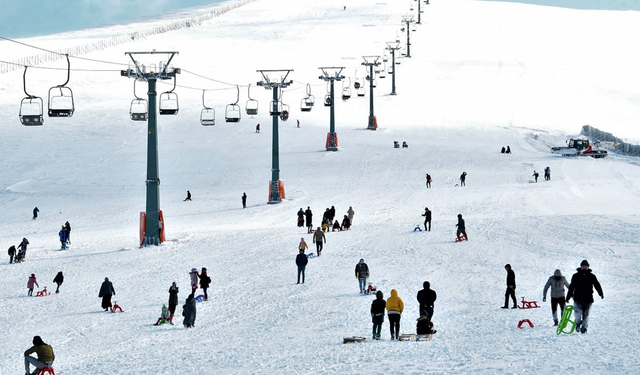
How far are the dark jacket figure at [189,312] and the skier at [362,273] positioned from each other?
3791mm

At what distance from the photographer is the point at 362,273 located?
18.5m

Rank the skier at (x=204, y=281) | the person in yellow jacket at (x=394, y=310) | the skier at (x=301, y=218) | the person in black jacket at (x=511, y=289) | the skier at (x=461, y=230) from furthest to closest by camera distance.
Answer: the skier at (x=301, y=218) → the skier at (x=461, y=230) → the skier at (x=204, y=281) → the person in black jacket at (x=511, y=289) → the person in yellow jacket at (x=394, y=310)

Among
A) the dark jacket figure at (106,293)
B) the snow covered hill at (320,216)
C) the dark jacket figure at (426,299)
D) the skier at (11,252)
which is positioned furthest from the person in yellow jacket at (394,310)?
the skier at (11,252)

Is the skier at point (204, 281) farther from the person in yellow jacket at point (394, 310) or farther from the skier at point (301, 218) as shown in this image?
the skier at point (301, 218)

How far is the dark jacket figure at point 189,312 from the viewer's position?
16561mm

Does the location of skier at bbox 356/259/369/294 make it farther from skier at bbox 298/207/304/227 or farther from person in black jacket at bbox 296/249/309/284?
skier at bbox 298/207/304/227

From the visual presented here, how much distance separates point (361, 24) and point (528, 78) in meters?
48.0

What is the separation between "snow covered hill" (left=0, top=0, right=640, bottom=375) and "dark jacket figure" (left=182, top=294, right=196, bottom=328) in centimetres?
29

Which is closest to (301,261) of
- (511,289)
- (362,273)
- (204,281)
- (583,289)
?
(362,273)

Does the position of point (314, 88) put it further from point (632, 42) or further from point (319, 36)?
point (632, 42)

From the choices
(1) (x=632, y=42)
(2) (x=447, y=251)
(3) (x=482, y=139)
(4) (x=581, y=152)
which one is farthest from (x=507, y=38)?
(2) (x=447, y=251)

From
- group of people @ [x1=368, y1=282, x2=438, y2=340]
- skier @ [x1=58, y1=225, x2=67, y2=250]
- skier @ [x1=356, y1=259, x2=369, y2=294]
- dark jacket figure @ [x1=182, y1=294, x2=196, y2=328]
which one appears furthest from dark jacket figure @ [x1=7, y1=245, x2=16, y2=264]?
group of people @ [x1=368, y1=282, x2=438, y2=340]

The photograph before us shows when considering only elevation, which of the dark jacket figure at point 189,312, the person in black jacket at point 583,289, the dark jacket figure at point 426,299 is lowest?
the dark jacket figure at point 189,312

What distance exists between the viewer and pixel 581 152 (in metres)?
53.2
